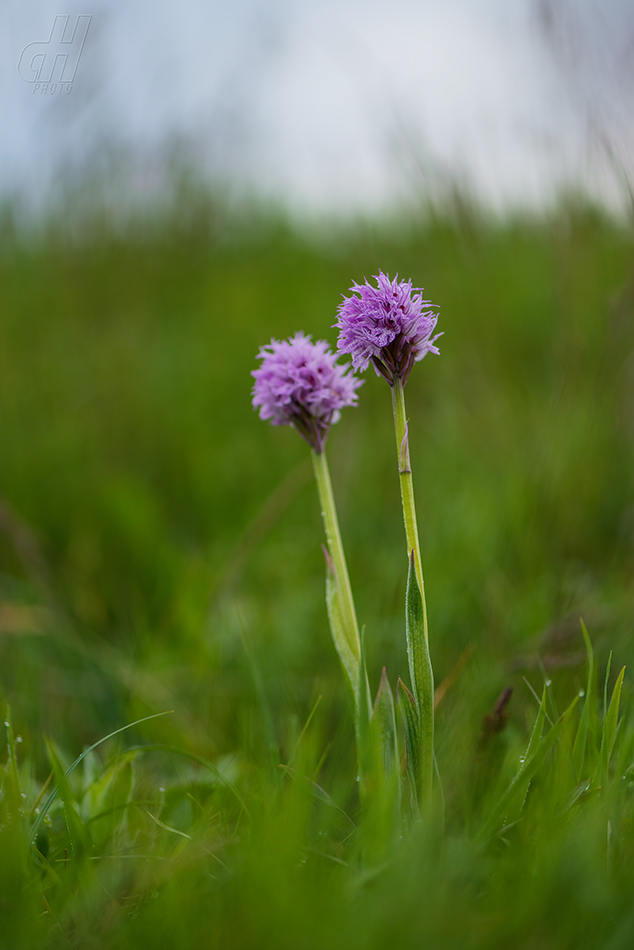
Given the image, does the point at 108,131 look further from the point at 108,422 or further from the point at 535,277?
the point at 535,277

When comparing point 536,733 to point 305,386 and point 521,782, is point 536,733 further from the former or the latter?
point 305,386

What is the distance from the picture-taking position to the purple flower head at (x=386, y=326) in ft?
2.87

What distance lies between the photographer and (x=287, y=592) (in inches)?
79.0

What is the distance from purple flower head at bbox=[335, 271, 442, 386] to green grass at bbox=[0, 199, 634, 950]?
487 millimetres

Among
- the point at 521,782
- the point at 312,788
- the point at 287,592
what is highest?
the point at 287,592

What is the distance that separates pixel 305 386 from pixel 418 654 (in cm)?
41

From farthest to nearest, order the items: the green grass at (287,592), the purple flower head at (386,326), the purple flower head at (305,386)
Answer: the purple flower head at (305,386) → the purple flower head at (386,326) → the green grass at (287,592)

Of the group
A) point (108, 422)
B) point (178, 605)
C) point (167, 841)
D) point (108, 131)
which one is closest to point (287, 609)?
point (178, 605)

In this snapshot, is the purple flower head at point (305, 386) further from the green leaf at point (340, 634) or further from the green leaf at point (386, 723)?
the green leaf at point (386, 723)

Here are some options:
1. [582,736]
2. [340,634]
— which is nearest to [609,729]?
[582,736]

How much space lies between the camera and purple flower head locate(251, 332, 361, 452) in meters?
1.00

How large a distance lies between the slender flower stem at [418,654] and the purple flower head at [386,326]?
0.04 meters

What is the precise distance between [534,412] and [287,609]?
1.25 m

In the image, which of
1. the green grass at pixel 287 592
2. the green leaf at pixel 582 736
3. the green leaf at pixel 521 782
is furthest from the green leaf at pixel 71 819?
the green leaf at pixel 582 736
